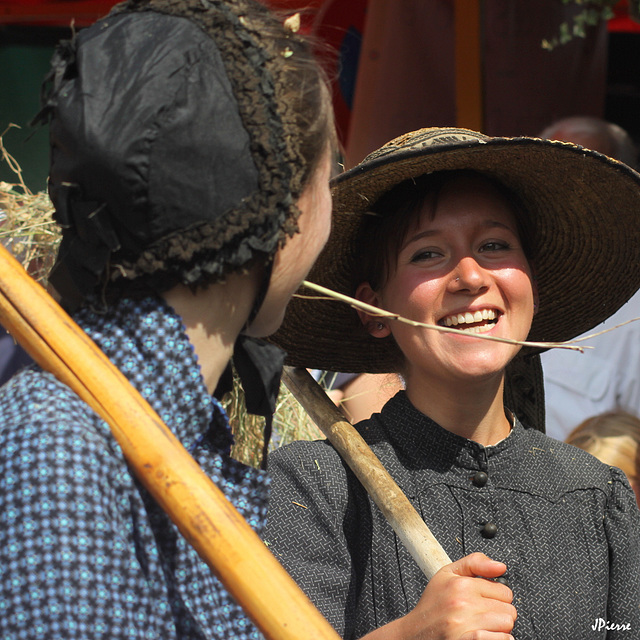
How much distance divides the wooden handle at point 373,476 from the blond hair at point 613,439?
139 cm

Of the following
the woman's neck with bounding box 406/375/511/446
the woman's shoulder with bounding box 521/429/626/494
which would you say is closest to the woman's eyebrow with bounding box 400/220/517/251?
the woman's neck with bounding box 406/375/511/446

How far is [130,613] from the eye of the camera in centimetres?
88

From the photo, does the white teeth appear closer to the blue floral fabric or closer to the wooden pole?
the blue floral fabric

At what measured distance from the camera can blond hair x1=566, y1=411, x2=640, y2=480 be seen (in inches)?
113

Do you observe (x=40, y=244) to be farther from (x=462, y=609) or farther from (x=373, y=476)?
(x=462, y=609)

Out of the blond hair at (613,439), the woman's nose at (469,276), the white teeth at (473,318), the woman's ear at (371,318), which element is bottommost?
the blond hair at (613,439)

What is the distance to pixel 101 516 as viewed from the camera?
2.87ft

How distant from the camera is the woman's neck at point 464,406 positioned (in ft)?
5.86

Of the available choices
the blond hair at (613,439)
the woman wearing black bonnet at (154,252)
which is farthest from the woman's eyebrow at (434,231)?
the blond hair at (613,439)

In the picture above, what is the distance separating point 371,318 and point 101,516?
114 centimetres

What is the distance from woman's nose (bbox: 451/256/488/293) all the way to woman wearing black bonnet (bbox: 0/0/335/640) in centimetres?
65

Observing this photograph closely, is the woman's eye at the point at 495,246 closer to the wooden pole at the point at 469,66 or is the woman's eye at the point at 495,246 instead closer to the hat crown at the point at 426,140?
the hat crown at the point at 426,140

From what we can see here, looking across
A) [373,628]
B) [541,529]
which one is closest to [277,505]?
[373,628]

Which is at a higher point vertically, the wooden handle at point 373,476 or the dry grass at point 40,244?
the dry grass at point 40,244
